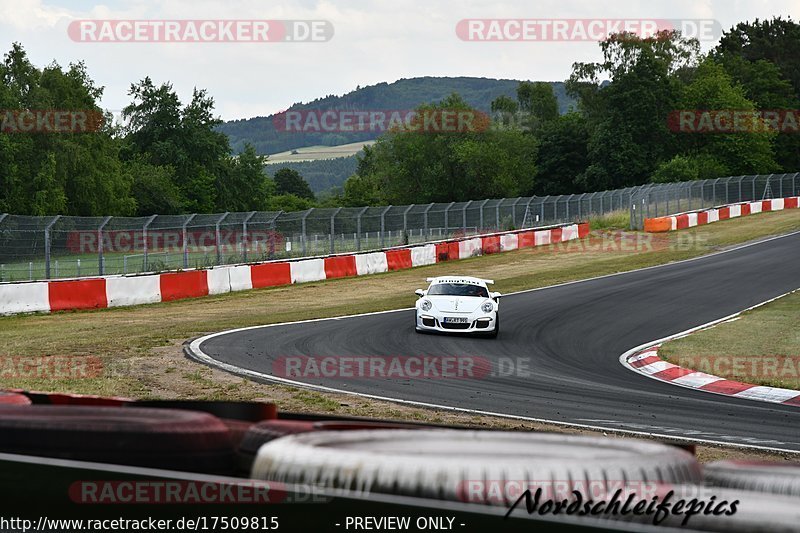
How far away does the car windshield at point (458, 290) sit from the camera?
18859mm

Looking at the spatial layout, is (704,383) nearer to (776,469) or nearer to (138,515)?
(776,469)

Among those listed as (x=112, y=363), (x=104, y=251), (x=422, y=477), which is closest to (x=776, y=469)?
(x=422, y=477)

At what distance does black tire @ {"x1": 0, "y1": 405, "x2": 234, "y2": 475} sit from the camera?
3.50m

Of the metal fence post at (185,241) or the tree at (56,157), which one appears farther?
the tree at (56,157)

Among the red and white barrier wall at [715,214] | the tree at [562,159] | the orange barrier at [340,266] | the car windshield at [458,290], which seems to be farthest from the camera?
the tree at [562,159]

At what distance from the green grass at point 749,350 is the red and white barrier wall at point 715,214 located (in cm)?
2932

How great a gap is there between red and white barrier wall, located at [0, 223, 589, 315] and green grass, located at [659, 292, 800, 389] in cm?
1310

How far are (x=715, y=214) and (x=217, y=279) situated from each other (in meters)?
34.7

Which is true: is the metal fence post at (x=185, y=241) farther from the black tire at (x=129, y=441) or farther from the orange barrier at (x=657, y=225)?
the orange barrier at (x=657, y=225)

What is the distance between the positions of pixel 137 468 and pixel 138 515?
6.1 inches

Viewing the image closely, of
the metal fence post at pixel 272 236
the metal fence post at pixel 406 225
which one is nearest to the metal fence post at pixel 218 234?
the metal fence post at pixel 272 236

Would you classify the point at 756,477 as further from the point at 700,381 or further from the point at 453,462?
the point at 700,381

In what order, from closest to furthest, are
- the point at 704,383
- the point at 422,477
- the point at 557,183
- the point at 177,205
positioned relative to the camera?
the point at 422,477
the point at 704,383
the point at 177,205
the point at 557,183

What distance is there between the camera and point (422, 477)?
295 centimetres
